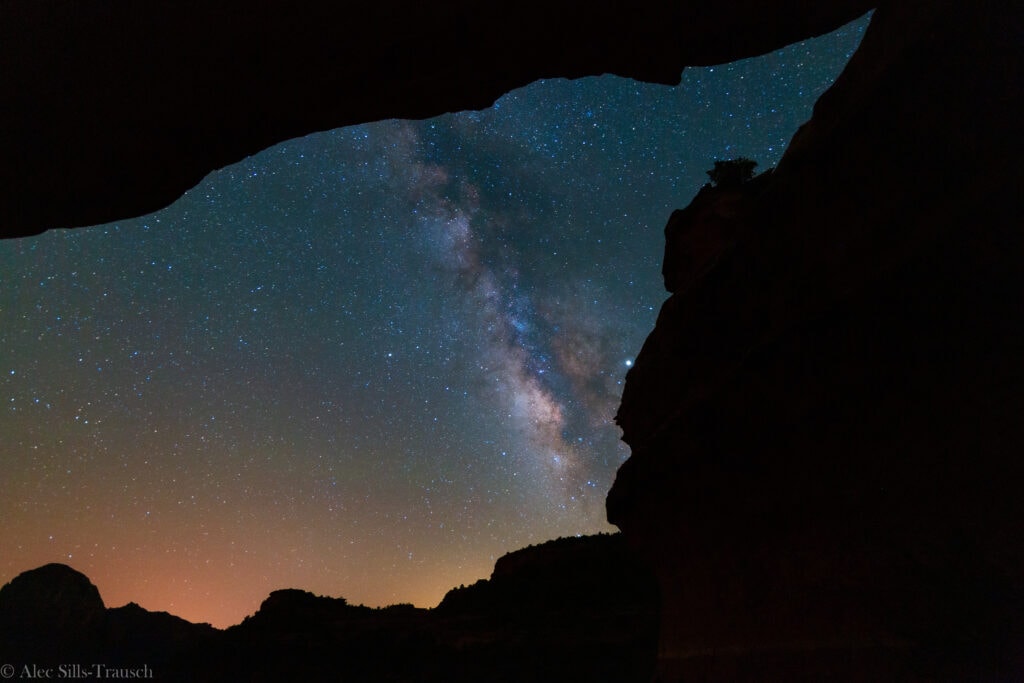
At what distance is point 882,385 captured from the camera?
4.46 meters

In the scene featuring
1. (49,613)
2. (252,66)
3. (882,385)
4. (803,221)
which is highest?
(49,613)

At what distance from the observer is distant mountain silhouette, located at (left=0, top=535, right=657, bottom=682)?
2462 cm

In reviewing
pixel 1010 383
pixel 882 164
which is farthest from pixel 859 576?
pixel 882 164

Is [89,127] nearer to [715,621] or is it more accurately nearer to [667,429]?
[667,429]

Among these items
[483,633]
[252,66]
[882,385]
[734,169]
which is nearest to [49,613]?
[483,633]

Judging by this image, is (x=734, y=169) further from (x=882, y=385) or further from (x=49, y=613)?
(x=49, y=613)

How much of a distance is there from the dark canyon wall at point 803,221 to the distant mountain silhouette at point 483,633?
2100 cm

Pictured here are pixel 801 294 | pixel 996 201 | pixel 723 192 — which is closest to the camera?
pixel 996 201

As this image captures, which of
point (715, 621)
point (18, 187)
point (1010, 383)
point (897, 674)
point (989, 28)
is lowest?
point (897, 674)

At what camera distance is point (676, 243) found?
917 centimetres

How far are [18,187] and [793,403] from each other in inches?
301

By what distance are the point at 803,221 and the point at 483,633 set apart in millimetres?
28201

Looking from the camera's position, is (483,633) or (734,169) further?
(483,633)

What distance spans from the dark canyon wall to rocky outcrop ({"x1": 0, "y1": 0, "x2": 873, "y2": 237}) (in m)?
0.02
